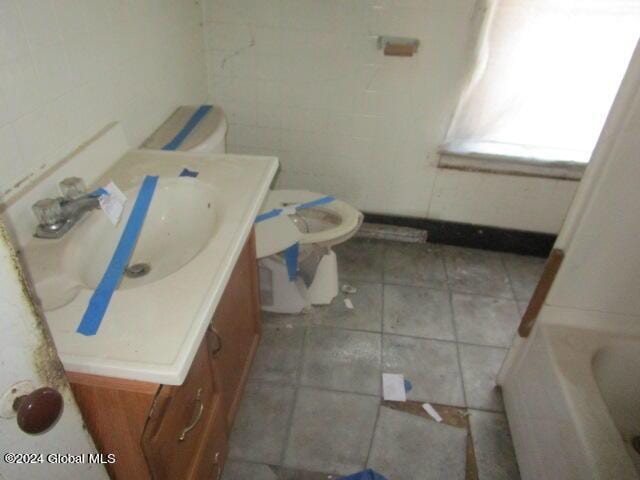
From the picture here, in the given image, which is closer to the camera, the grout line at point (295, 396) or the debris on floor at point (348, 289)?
the grout line at point (295, 396)

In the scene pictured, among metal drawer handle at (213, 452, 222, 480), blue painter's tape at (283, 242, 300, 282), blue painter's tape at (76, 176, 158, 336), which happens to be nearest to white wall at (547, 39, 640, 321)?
blue painter's tape at (283, 242, 300, 282)

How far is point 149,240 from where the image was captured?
1.21m

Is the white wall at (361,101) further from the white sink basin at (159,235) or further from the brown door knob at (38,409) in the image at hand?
the brown door knob at (38,409)

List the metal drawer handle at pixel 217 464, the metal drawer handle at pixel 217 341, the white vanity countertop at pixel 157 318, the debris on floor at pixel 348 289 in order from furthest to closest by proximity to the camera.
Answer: the debris on floor at pixel 348 289 → the metal drawer handle at pixel 217 464 → the metal drawer handle at pixel 217 341 → the white vanity countertop at pixel 157 318

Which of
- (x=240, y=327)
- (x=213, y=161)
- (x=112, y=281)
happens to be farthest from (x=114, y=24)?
(x=240, y=327)

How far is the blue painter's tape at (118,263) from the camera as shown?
0.81m

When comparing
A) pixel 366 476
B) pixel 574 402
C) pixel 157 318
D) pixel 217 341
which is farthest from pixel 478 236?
pixel 157 318

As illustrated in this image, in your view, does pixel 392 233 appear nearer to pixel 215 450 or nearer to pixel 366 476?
pixel 366 476

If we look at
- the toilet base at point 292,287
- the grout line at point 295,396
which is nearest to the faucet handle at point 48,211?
the toilet base at point 292,287

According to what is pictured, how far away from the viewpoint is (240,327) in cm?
143

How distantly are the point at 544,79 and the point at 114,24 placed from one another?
169cm

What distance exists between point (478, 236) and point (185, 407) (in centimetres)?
193

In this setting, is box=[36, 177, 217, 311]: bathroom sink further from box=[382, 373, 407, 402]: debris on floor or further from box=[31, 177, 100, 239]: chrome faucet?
box=[382, 373, 407, 402]: debris on floor

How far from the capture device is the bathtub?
1.12m
